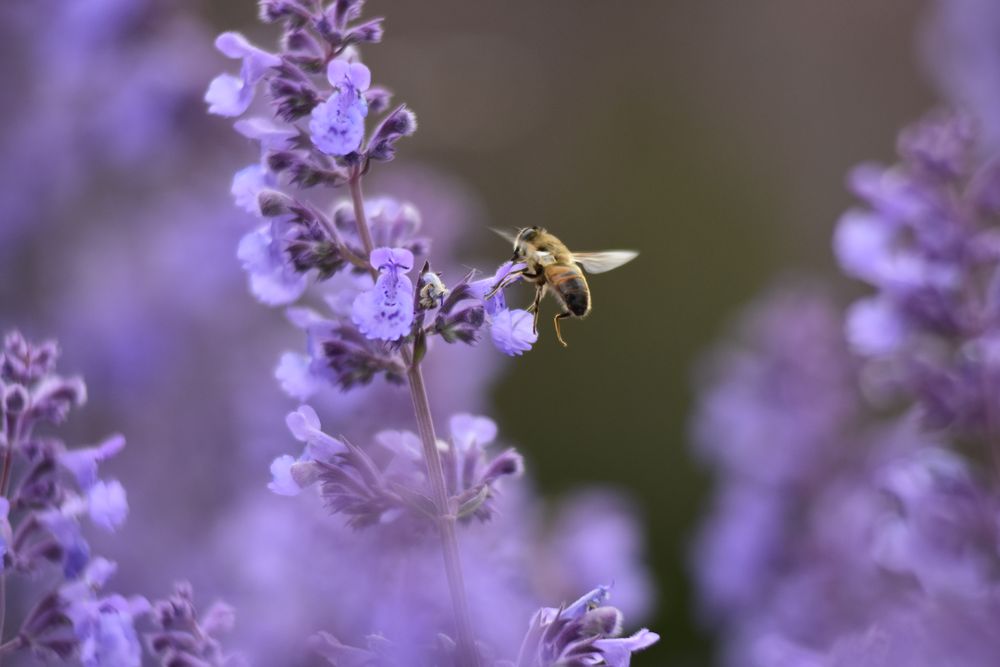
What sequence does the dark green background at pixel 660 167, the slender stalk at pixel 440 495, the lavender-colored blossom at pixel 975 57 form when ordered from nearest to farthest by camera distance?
the slender stalk at pixel 440 495, the lavender-colored blossom at pixel 975 57, the dark green background at pixel 660 167

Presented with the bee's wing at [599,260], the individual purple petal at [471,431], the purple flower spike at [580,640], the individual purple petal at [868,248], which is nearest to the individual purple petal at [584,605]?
the purple flower spike at [580,640]

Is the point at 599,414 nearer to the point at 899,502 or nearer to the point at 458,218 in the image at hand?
the point at 458,218

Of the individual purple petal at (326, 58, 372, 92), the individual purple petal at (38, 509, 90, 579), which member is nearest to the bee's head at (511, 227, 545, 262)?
the individual purple petal at (326, 58, 372, 92)

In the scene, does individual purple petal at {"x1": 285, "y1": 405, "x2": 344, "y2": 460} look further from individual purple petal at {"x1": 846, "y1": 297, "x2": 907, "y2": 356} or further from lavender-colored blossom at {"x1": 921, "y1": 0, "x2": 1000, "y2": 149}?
lavender-colored blossom at {"x1": 921, "y1": 0, "x2": 1000, "y2": 149}

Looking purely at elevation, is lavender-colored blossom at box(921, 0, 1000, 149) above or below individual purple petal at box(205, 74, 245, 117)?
below

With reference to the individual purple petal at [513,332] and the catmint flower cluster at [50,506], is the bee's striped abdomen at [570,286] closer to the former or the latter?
the individual purple petal at [513,332]

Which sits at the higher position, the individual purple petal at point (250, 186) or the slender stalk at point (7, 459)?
the individual purple petal at point (250, 186)
